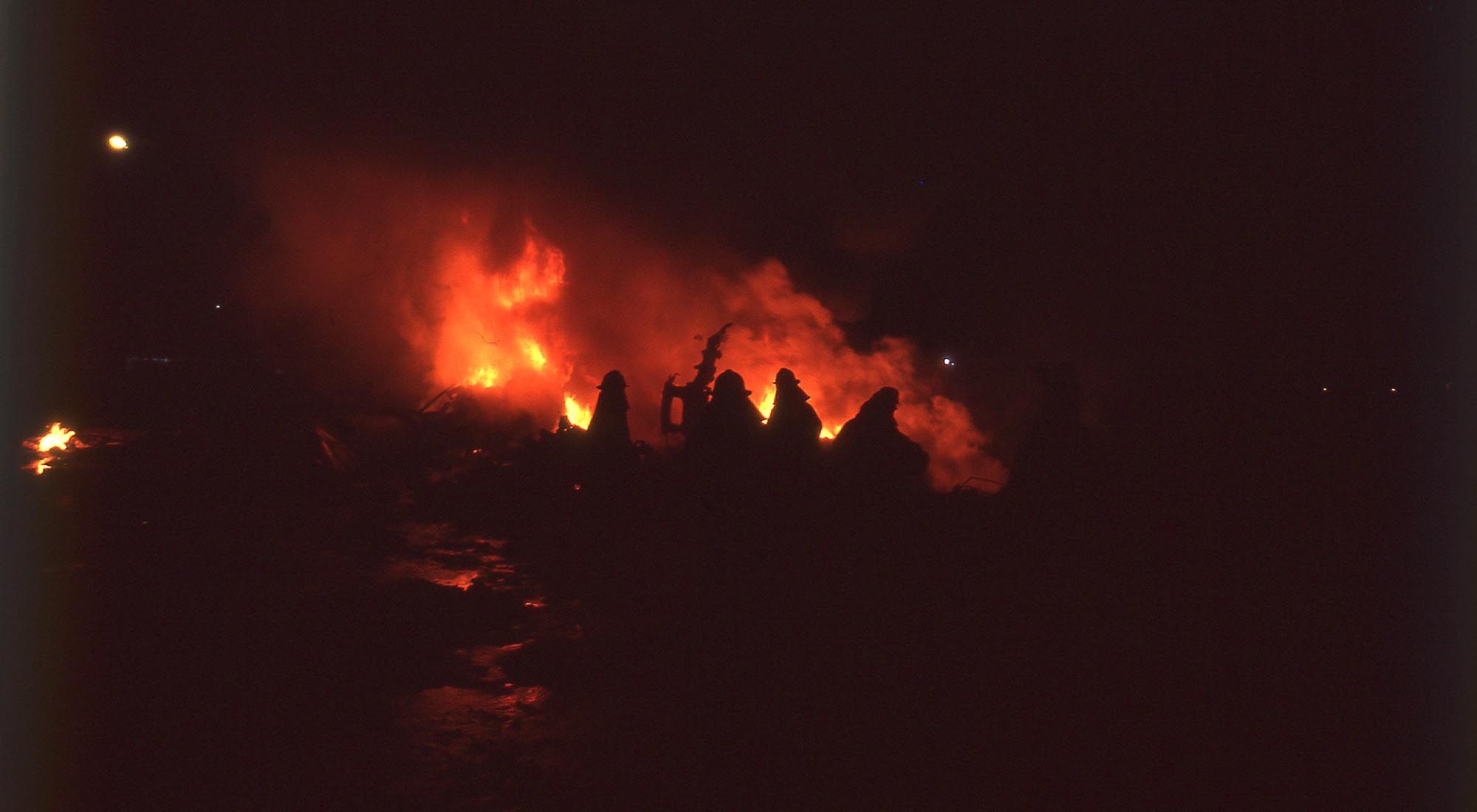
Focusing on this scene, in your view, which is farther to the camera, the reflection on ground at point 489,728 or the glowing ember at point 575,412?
the glowing ember at point 575,412

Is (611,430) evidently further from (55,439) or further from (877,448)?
(55,439)

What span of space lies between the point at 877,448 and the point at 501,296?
1247 centimetres

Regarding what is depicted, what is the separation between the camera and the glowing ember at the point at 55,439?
16.1 m

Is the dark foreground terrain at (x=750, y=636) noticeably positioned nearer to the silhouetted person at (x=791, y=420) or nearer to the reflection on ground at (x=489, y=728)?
the reflection on ground at (x=489, y=728)

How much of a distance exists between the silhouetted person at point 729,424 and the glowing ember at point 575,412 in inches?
218

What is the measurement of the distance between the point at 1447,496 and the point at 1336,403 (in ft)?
13.7

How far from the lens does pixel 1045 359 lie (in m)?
24.6

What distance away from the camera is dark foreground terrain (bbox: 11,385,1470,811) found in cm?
530

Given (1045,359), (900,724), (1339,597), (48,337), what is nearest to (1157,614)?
(1339,597)

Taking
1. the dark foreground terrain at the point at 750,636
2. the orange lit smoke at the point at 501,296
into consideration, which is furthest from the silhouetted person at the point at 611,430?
the orange lit smoke at the point at 501,296

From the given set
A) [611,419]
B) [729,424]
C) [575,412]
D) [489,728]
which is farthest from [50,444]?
[489,728]

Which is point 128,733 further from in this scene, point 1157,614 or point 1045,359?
point 1045,359

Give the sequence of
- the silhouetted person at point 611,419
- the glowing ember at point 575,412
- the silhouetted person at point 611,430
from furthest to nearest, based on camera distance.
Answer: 1. the glowing ember at point 575,412
2. the silhouetted person at point 611,419
3. the silhouetted person at point 611,430

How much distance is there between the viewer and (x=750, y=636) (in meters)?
7.93
